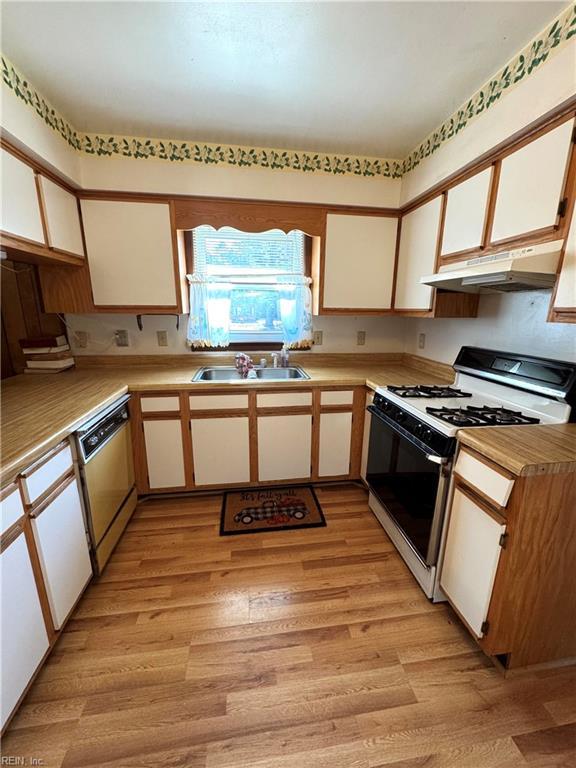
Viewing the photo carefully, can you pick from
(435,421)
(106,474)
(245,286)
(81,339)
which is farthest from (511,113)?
(81,339)

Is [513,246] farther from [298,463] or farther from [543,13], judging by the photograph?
[298,463]

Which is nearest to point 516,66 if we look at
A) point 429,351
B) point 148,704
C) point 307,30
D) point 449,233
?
point 449,233

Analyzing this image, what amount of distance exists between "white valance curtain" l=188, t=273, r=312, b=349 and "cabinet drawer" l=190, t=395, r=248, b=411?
2.00 ft

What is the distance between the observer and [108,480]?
177cm

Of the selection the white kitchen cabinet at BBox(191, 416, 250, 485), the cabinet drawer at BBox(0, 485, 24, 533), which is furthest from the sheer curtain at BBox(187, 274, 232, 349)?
the cabinet drawer at BBox(0, 485, 24, 533)

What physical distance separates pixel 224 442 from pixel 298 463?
0.60 m

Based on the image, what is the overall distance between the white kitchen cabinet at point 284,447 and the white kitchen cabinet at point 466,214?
146cm

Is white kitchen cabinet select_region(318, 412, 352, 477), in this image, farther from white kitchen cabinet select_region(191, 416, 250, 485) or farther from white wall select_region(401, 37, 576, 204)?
white wall select_region(401, 37, 576, 204)

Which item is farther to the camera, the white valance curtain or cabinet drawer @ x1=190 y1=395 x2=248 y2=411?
the white valance curtain

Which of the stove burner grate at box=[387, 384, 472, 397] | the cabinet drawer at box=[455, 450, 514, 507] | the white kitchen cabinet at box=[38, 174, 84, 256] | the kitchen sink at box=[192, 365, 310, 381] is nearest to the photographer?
the cabinet drawer at box=[455, 450, 514, 507]

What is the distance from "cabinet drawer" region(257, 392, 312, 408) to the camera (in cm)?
225

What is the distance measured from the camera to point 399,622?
147cm

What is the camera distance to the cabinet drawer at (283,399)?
2.25 meters

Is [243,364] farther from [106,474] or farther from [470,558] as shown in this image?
[470,558]
